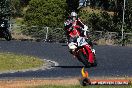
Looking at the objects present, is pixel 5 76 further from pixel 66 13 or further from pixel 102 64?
pixel 66 13

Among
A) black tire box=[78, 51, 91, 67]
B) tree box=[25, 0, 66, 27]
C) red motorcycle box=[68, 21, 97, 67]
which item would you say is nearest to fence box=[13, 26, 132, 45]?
tree box=[25, 0, 66, 27]

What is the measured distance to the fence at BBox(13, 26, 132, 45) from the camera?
37.5 meters

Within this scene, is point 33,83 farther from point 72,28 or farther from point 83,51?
point 72,28

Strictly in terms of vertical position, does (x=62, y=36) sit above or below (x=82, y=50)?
below

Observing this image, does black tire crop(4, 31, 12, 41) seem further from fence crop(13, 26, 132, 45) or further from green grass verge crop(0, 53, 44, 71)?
green grass verge crop(0, 53, 44, 71)

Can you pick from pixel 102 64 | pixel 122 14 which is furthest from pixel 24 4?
pixel 102 64

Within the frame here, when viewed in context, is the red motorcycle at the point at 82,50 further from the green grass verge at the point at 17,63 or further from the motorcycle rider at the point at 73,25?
the green grass verge at the point at 17,63

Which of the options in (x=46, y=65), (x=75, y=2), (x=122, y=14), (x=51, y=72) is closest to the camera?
(x=51, y=72)

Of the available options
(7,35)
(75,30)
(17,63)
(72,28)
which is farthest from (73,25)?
(7,35)

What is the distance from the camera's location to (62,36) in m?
38.8

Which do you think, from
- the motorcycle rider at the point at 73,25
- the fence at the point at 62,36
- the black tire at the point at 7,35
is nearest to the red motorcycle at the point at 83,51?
the motorcycle rider at the point at 73,25

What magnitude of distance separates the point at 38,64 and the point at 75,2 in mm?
36330

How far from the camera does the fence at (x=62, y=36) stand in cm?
3747

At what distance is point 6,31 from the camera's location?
35.6 meters
